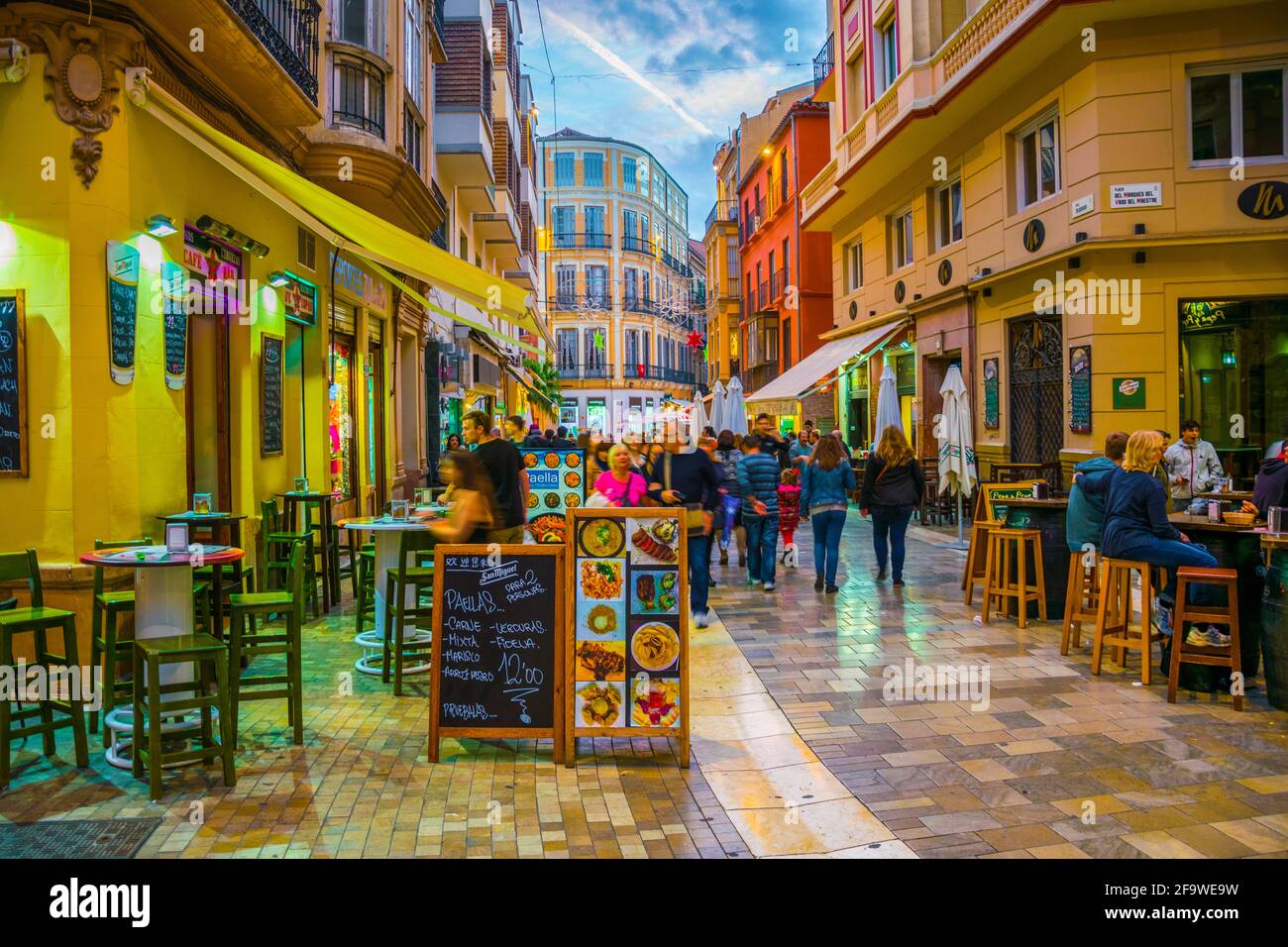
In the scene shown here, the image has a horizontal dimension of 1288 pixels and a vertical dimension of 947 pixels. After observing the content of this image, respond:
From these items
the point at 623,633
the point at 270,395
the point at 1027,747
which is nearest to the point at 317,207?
the point at 270,395

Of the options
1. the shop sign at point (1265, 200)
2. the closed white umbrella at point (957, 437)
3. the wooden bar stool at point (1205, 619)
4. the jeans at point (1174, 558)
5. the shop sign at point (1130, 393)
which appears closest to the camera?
the wooden bar stool at point (1205, 619)

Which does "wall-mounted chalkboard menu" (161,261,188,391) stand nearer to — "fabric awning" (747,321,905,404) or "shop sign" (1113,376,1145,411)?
"shop sign" (1113,376,1145,411)

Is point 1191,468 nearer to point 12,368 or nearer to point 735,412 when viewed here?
point 735,412

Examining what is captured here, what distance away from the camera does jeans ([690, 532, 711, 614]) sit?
8695mm

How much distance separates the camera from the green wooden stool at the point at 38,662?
195 inches

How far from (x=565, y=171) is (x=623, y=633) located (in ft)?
185

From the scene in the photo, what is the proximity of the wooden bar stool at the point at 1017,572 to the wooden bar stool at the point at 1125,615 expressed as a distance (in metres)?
1.14

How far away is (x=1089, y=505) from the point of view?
7797 millimetres

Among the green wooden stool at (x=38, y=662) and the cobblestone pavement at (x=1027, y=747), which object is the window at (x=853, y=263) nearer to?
the cobblestone pavement at (x=1027, y=747)

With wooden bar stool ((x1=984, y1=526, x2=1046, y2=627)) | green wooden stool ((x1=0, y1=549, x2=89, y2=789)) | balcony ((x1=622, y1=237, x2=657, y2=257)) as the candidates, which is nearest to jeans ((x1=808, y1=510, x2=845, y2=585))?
wooden bar stool ((x1=984, y1=526, x2=1046, y2=627))

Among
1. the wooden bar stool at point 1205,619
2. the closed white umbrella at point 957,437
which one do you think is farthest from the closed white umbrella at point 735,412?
the wooden bar stool at point 1205,619

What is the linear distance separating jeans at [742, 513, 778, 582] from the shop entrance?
5527 mm

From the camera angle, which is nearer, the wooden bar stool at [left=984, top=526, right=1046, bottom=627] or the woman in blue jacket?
the wooden bar stool at [left=984, top=526, right=1046, bottom=627]
